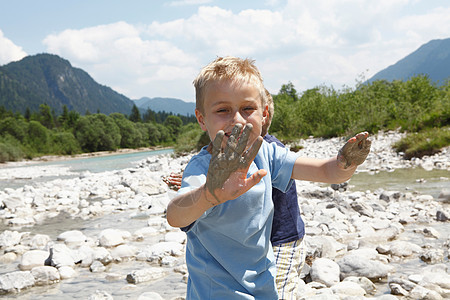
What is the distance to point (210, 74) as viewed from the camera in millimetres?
1368

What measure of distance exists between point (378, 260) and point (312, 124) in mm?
26741

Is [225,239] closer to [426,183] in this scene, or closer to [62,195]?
[426,183]

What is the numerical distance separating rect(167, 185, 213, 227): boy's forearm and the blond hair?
0.38 meters

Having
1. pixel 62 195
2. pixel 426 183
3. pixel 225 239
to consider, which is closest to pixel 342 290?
pixel 225 239

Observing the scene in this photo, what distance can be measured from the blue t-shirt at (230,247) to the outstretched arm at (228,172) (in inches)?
7.2

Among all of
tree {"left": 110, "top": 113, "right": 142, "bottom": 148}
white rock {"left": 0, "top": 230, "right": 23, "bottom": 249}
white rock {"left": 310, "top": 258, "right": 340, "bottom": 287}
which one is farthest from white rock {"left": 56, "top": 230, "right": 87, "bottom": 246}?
tree {"left": 110, "top": 113, "right": 142, "bottom": 148}

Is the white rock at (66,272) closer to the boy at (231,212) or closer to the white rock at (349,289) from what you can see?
the white rock at (349,289)

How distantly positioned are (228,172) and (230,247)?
0.43 m

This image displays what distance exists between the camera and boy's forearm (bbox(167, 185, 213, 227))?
3.73ft

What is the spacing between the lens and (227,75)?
1333 millimetres

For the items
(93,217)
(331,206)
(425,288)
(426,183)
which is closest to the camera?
(425,288)

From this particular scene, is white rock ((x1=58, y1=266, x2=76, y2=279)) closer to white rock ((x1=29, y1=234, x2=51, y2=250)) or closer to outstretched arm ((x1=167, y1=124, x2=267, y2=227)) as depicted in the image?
white rock ((x1=29, y1=234, x2=51, y2=250))

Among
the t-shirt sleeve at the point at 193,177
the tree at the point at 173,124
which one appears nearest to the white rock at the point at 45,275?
the t-shirt sleeve at the point at 193,177

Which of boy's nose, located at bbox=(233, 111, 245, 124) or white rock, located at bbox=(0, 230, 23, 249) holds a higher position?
boy's nose, located at bbox=(233, 111, 245, 124)
